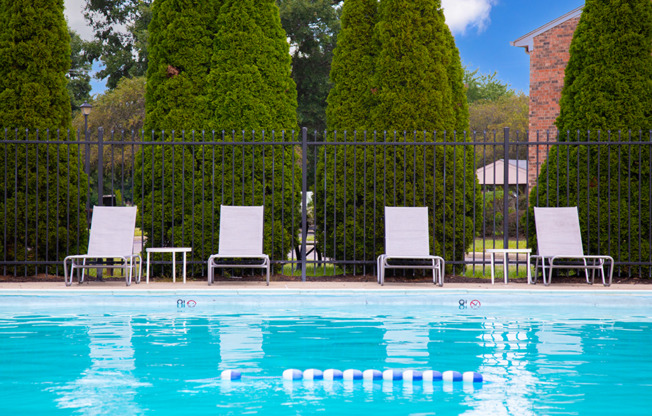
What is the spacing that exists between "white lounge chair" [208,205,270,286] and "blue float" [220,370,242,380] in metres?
3.90

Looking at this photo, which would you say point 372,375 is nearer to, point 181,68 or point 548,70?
point 181,68

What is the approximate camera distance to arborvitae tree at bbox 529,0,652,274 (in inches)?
355

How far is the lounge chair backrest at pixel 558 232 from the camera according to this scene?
28.0ft

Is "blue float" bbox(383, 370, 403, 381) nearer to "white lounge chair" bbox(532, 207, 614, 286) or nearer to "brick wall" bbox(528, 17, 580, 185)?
"white lounge chair" bbox(532, 207, 614, 286)

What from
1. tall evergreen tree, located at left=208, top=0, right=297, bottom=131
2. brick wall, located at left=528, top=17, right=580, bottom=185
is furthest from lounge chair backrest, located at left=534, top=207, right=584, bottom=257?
brick wall, located at left=528, top=17, right=580, bottom=185

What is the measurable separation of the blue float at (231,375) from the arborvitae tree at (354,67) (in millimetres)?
5910

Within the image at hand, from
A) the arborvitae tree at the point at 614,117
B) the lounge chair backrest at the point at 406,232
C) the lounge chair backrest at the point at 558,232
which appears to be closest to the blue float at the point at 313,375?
the lounge chair backrest at the point at 406,232

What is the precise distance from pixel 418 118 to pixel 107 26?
73.9ft

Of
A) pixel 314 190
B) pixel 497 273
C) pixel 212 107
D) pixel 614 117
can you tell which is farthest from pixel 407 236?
pixel 497 273

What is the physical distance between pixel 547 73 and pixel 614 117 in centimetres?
988

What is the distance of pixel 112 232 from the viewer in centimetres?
853

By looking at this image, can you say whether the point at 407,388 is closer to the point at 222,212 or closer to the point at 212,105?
the point at 222,212

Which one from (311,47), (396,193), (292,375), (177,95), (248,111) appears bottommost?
(292,375)

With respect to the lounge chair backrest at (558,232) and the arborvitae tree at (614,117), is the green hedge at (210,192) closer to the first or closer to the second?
the lounge chair backrest at (558,232)
